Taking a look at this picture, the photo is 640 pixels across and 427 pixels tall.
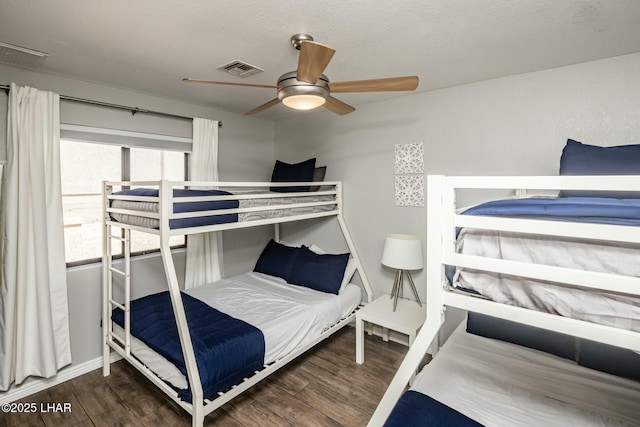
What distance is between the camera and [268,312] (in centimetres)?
256

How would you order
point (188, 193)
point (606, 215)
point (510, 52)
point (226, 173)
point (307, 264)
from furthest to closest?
point (226, 173)
point (307, 264)
point (188, 193)
point (510, 52)
point (606, 215)

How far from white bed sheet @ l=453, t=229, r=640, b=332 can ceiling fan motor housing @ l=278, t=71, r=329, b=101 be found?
43.1 inches

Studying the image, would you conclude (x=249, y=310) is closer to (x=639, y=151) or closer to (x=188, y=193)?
(x=188, y=193)

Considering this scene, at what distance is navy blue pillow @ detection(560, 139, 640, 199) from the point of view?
1.73 m

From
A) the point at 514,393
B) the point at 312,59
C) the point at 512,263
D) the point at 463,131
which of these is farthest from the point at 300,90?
the point at 514,393

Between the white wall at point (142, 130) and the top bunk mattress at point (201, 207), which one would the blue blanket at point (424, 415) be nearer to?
the top bunk mattress at point (201, 207)

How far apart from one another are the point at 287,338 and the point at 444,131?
221 centimetres

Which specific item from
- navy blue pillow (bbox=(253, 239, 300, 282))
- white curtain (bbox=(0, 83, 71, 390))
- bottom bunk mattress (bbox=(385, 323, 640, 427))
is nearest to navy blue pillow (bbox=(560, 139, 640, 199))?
bottom bunk mattress (bbox=(385, 323, 640, 427))

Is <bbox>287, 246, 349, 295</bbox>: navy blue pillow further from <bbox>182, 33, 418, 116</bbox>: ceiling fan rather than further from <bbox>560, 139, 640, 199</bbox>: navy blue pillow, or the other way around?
<bbox>560, 139, 640, 199</bbox>: navy blue pillow

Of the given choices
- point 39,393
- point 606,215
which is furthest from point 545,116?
point 39,393

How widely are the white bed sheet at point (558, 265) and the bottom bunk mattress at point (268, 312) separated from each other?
153 centimetres

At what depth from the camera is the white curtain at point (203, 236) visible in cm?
320

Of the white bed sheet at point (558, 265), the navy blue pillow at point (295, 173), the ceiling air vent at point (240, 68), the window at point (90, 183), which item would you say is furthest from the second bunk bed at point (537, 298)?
the window at point (90, 183)

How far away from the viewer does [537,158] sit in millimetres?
2330
